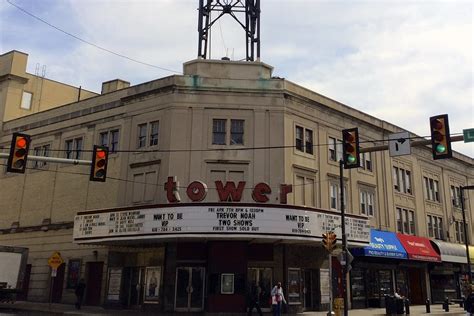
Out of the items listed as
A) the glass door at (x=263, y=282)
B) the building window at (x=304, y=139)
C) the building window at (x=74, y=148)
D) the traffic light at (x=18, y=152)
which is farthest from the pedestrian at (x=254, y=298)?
the building window at (x=74, y=148)

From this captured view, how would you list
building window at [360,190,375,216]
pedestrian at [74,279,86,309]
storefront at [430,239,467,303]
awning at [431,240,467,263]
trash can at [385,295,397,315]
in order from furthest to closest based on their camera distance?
1. storefront at [430,239,467,303]
2. awning at [431,240,467,263]
3. building window at [360,190,375,216]
4. pedestrian at [74,279,86,309]
5. trash can at [385,295,397,315]

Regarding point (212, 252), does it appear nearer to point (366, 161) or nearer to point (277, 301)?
point (277, 301)

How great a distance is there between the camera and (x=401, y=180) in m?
40.4

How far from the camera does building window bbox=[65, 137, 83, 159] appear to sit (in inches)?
1398

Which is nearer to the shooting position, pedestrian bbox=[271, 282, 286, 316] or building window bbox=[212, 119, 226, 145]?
pedestrian bbox=[271, 282, 286, 316]

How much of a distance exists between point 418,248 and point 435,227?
707 centimetres

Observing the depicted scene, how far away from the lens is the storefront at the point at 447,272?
40.4 metres

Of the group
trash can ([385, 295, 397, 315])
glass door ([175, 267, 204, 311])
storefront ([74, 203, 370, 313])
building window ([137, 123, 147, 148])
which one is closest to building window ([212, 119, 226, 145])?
building window ([137, 123, 147, 148])

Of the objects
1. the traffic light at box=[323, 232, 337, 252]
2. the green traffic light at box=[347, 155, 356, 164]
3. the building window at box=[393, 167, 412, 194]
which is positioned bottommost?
the traffic light at box=[323, 232, 337, 252]

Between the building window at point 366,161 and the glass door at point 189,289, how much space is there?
15759 mm

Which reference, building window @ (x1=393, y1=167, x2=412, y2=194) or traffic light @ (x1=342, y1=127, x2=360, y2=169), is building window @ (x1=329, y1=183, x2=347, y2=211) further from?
traffic light @ (x1=342, y1=127, x2=360, y2=169)

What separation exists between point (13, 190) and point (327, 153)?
25.6 metres

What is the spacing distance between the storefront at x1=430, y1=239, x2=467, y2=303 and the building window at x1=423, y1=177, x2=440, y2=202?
4.40m

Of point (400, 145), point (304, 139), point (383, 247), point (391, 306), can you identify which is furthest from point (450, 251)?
point (400, 145)
